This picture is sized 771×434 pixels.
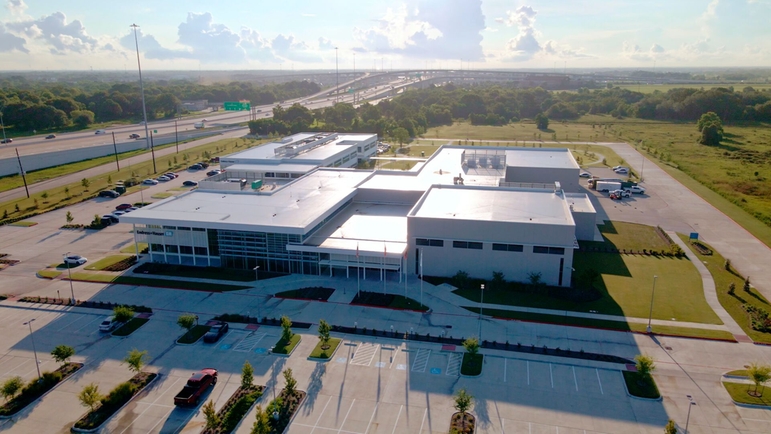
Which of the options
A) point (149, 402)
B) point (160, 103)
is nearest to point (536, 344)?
point (149, 402)

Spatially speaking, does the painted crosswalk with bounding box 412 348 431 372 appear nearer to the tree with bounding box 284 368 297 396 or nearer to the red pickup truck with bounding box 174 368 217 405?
the tree with bounding box 284 368 297 396

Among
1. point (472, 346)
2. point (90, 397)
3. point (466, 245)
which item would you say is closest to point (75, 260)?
point (90, 397)

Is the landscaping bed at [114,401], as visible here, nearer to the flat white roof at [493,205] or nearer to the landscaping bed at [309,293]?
the landscaping bed at [309,293]

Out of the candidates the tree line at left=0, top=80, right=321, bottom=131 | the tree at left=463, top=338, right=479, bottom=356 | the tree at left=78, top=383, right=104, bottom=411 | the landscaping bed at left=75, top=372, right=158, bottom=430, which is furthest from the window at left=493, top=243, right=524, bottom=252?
the tree line at left=0, top=80, right=321, bottom=131

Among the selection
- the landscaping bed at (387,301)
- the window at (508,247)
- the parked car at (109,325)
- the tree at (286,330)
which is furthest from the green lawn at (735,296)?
the parked car at (109,325)

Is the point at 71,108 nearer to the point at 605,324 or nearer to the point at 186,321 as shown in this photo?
the point at 186,321
